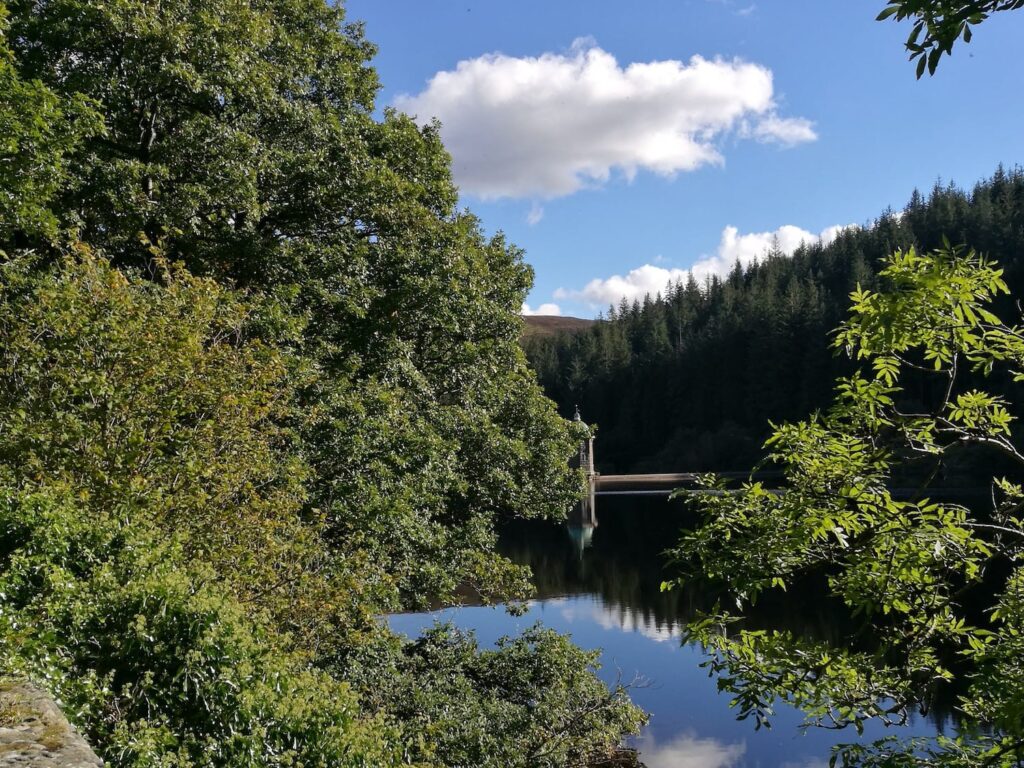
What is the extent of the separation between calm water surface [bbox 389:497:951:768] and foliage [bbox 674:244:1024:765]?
2.90 metres

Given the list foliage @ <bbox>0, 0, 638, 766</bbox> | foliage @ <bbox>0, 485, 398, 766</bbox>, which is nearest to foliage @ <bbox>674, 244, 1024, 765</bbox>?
foliage @ <bbox>0, 485, 398, 766</bbox>

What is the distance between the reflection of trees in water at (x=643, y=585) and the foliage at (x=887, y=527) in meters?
0.51

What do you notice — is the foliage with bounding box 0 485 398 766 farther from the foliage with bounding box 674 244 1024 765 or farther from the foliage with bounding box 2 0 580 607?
the foliage with bounding box 2 0 580 607

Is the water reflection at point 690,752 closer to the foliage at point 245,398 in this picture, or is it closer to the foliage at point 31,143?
the foliage at point 245,398

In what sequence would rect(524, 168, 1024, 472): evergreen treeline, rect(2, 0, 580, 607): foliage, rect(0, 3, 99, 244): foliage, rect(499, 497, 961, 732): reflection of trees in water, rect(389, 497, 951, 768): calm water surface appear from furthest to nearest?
rect(524, 168, 1024, 472): evergreen treeline < rect(499, 497, 961, 732): reflection of trees in water < rect(389, 497, 951, 768): calm water surface < rect(2, 0, 580, 607): foliage < rect(0, 3, 99, 244): foliage

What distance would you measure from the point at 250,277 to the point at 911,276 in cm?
1108

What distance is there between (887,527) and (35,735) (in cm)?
478

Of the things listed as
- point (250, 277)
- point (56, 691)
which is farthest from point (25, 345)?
point (250, 277)

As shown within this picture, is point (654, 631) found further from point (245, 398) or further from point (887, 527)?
point (887, 527)

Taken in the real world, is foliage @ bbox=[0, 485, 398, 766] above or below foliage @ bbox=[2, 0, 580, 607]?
below

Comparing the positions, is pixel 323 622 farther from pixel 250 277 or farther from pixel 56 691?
pixel 250 277

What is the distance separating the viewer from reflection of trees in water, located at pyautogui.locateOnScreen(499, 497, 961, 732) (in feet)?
81.0

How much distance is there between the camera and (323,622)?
9.38 m

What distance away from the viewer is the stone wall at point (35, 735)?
3.97m
